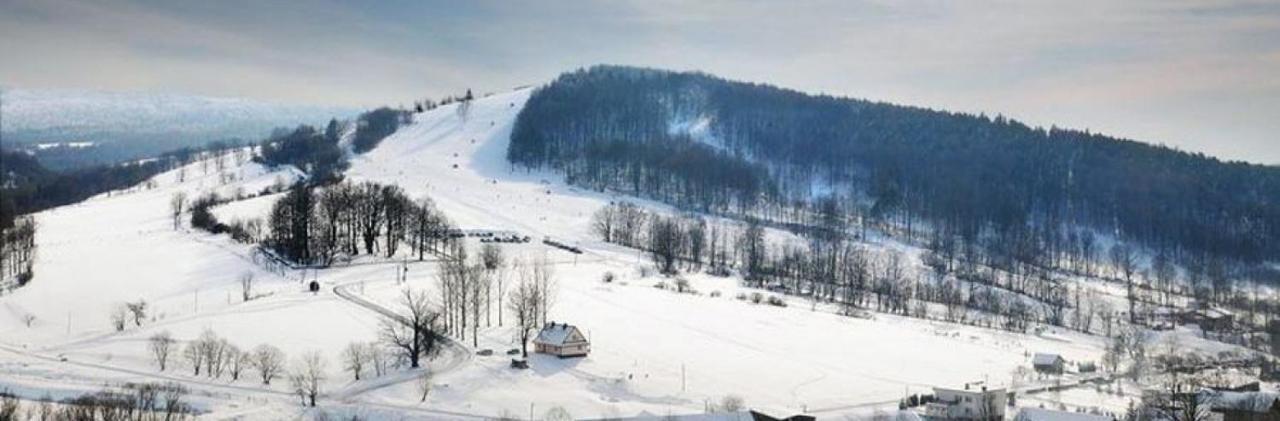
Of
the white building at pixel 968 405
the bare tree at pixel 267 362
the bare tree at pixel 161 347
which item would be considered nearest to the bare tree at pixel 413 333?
the bare tree at pixel 267 362

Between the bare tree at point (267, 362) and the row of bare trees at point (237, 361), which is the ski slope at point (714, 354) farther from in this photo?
the bare tree at point (267, 362)

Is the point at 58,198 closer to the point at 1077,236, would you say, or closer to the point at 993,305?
the point at 993,305

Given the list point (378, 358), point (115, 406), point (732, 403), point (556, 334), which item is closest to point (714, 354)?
point (556, 334)

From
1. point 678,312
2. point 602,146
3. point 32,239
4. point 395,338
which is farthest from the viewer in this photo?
point 602,146

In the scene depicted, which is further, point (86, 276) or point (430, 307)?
point (86, 276)

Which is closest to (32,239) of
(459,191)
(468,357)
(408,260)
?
(408,260)

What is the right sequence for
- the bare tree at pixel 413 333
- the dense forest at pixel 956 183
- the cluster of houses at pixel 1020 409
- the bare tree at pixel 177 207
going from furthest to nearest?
1. the dense forest at pixel 956 183
2. the bare tree at pixel 177 207
3. the bare tree at pixel 413 333
4. the cluster of houses at pixel 1020 409
